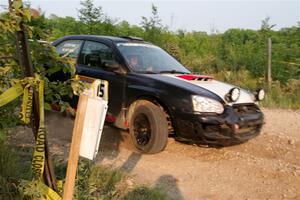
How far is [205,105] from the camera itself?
511cm

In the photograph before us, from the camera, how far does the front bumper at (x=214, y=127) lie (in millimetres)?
5078

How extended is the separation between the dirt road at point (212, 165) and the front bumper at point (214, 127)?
0.36 meters

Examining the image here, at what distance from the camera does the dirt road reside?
4.42 m

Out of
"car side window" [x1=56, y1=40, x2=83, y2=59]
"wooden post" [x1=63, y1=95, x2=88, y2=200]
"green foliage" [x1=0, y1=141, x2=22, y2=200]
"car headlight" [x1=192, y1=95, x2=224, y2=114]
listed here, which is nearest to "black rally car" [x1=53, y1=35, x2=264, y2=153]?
"car headlight" [x1=192, y1=95, x2=224, y2=114]

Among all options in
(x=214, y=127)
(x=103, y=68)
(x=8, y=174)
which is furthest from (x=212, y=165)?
(x=8, y=174)

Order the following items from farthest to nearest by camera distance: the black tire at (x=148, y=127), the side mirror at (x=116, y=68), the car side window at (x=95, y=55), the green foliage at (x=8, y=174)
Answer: the car side window at (x=95, y=55)
the side mirror at (x=116, y=68)
the black tire at (x=148, y=127)
the green foliage at (x=8, y=174)

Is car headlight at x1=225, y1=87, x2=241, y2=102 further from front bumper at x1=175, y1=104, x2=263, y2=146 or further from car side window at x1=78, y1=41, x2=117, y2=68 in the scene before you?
car side window at x1=78, y1=41, x2=117, y2=68

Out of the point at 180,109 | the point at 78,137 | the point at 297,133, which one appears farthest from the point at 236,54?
the point at 78,137

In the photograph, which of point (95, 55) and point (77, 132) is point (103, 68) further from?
A: point (77, 132)

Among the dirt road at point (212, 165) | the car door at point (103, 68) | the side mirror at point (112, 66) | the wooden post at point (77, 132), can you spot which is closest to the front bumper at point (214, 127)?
the dirt road at point (212, 165)

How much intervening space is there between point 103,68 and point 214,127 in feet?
6.46

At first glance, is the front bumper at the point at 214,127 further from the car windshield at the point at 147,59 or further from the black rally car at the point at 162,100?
the car windshield at the point at 147,59

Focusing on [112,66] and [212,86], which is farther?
[112,66]

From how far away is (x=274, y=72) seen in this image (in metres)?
13.0
